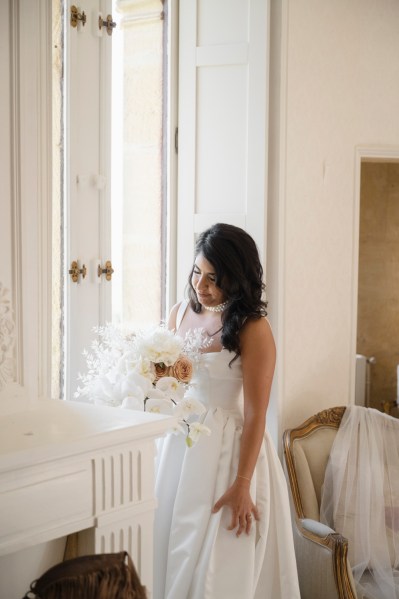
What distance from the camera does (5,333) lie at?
1.70m

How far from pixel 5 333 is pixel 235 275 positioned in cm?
100

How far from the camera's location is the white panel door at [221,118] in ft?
11.1

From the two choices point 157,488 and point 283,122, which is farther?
point 283,122

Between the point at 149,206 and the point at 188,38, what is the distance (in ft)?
2.68

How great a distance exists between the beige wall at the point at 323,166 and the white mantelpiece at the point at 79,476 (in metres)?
1.84

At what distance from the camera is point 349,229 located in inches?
145

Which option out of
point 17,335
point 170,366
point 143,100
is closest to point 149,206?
point 143,100

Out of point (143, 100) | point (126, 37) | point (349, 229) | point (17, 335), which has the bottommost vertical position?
point (17, 335)

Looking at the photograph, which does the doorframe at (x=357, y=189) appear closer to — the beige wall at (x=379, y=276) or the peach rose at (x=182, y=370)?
the peach rose at (x=182, y=370)

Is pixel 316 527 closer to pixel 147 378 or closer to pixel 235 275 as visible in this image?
pixel 235 275

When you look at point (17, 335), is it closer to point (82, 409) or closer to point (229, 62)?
point (82, 409)

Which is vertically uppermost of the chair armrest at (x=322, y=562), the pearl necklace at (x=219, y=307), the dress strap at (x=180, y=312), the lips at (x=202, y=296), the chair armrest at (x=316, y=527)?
the lips at (x=202, y=296)

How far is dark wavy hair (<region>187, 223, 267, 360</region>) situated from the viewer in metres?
2.46

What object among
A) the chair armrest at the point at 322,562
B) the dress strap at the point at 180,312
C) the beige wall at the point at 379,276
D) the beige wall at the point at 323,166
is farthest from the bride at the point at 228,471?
the beige wall at the point at 379,276
